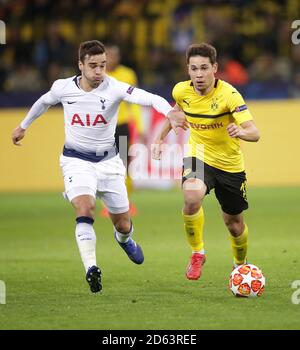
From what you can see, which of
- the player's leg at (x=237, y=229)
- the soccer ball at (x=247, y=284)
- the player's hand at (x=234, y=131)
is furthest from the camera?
the player's leg at (x=237, y=229)

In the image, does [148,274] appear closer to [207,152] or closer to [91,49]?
[207,152]

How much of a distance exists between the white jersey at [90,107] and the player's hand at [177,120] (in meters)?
0.44

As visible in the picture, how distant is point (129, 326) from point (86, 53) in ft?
9.70

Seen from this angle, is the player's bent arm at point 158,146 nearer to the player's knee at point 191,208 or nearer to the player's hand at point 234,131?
the player's knee at point 191,208

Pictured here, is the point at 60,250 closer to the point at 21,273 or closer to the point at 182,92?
the point at 21,273

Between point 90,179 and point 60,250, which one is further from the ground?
point 90,179

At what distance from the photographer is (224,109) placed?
29.7ft

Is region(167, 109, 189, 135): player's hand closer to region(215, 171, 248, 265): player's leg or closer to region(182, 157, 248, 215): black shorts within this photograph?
region(182, 157, 248, 215): black shorts

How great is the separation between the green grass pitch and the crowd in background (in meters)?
4.10

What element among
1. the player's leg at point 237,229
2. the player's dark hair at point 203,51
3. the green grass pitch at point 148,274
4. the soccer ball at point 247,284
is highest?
the player's dark hair at point 203,51

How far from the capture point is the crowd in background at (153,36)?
2041 centimetres

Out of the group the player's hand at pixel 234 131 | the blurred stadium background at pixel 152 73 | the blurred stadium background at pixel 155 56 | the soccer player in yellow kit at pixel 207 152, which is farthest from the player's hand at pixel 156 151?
the blurred stadium background at pixel 155 56
